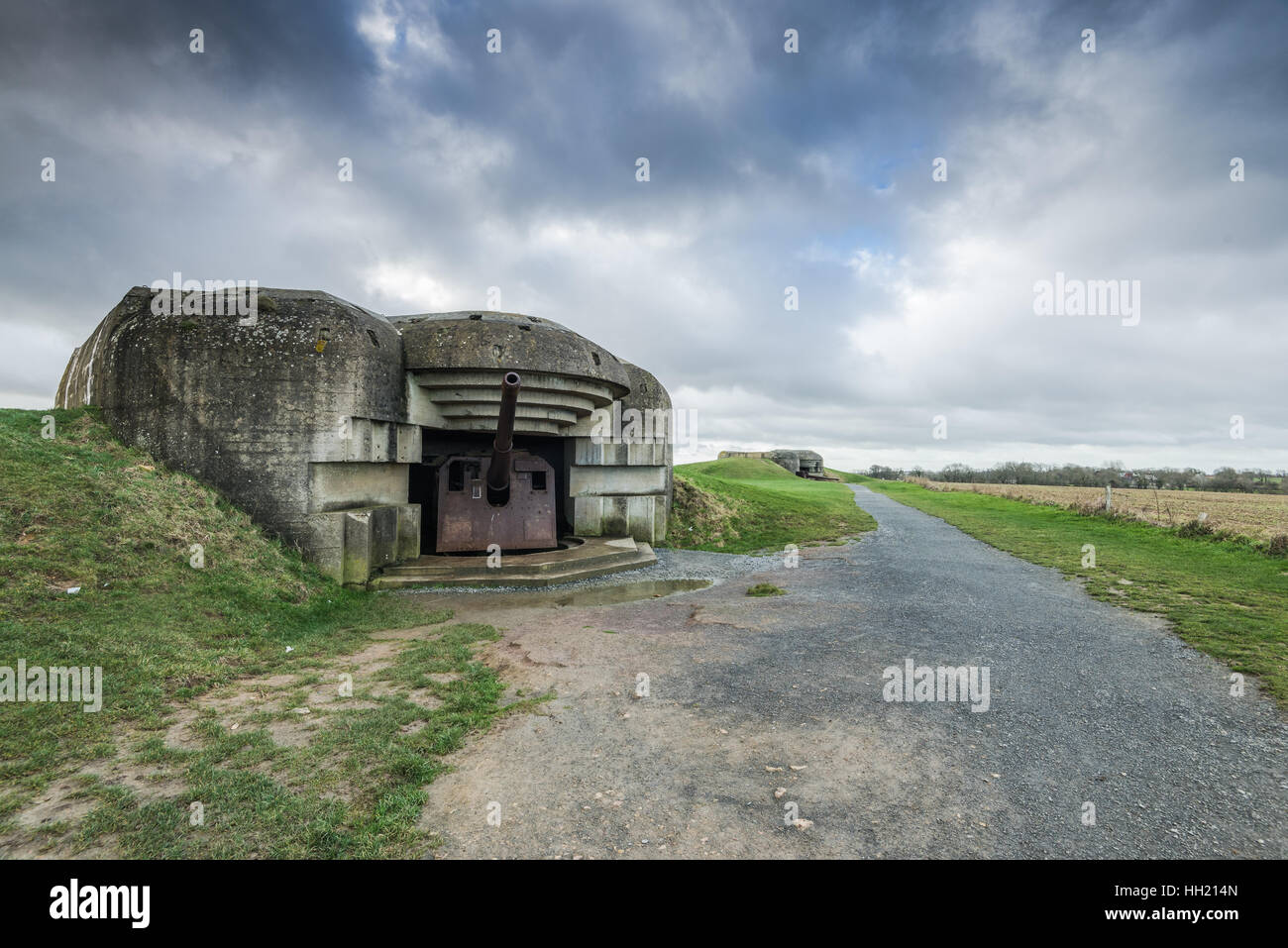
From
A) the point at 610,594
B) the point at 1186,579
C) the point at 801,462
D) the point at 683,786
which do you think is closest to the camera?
the point at 683,786

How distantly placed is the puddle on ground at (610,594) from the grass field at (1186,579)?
6.18m

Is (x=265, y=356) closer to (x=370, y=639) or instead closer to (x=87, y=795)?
(x=370, y=639)

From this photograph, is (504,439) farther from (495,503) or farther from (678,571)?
(678,571)

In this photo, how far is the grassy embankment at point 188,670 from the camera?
9.25 ft

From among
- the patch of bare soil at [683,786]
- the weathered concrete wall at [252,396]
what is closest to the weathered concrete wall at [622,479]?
the weathered concrete wall at [252,396]

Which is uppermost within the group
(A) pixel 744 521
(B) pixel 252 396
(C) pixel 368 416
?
(B) pixel 252 396

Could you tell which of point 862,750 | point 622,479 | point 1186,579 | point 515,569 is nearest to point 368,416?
point 515,569

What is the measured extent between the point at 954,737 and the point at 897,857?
60.7 inches

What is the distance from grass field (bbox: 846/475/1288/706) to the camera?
236 inches

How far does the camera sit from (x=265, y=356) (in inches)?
338

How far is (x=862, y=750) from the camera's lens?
3.66 meters

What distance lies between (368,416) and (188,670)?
5.32 metres

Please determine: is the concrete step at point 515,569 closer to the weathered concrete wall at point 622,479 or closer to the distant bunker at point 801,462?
the weathered concrete wall at point 622,479

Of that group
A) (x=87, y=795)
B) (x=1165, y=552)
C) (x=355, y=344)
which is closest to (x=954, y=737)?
(x=87, y=795)
